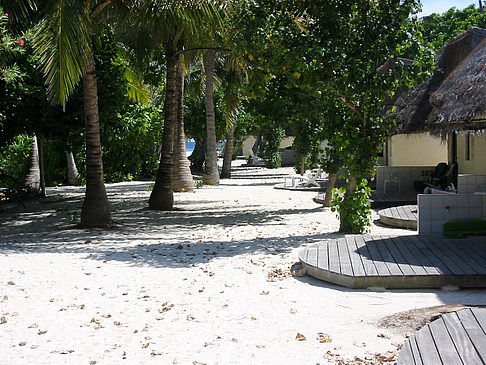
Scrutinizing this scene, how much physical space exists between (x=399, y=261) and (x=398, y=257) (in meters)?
0.23

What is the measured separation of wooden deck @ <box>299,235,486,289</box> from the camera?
678cm

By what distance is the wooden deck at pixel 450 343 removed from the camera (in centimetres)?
393

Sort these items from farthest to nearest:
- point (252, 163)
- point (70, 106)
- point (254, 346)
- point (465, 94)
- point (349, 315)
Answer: point (252, 163) → point (70, 106) → point (465, 94) → point (349, 315) → point (254, 346)

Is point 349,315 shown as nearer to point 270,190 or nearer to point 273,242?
point 273,242

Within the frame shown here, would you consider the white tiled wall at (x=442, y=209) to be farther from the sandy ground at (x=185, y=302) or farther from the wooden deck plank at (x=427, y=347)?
the wooden deck plank at (x=427, y=347)

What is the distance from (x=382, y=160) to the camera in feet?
80.9

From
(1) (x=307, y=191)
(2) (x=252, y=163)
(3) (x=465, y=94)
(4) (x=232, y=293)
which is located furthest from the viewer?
(2) (x=252, y=163)

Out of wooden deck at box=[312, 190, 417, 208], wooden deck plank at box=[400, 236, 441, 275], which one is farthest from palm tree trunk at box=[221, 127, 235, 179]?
wooden deck plank at box=[400, 236, 441, 275]

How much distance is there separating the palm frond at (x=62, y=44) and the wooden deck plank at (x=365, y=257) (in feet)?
18.2

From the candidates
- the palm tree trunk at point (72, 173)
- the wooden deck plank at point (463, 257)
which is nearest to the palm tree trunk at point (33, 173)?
the palm tree trunk at point (72, 173)

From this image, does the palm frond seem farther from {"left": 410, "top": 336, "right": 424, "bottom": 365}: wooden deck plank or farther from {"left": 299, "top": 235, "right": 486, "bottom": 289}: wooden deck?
{"left": 410, "top": 336, "right": 424, "bottom": 365}: wooden deck plank

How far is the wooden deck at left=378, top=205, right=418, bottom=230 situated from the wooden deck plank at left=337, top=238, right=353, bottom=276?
339 centimetres

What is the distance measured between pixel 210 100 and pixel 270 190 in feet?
14.9

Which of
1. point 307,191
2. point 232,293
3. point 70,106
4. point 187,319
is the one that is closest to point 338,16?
point 232,293
